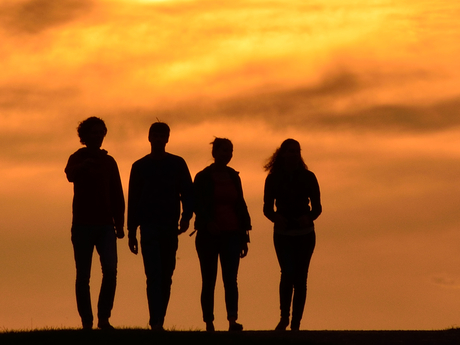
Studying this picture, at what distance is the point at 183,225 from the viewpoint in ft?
51.3

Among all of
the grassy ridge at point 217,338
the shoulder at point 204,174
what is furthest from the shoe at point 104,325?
the shoulder at point 204,174

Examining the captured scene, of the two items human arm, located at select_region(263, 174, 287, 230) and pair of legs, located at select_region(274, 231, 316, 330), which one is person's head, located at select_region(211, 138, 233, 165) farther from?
pair of legs, located at select_region(274, 231, 316, 330)

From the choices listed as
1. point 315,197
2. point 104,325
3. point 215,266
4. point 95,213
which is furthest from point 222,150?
point 104,325

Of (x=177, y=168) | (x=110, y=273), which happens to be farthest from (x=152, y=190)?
(x=110, y=273)

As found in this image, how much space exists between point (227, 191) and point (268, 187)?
2.36ft

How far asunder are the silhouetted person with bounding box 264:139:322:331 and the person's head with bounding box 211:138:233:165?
70cm

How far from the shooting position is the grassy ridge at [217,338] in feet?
44.3

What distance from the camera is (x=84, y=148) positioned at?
1545cm

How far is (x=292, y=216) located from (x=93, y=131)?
3.20m

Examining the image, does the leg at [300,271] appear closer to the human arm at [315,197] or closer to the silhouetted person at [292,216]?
the silhouetted person at [292,216]

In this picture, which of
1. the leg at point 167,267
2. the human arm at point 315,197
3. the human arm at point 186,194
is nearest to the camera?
the leg at point 167,267

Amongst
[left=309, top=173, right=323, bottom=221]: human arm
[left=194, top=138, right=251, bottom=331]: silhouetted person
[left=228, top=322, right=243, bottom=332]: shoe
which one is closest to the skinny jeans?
[left=194, top=138, right=251, bottom=331]: silhouetted person

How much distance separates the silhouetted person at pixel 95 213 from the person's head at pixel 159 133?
655 millimetres

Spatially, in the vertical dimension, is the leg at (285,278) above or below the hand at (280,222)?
below
